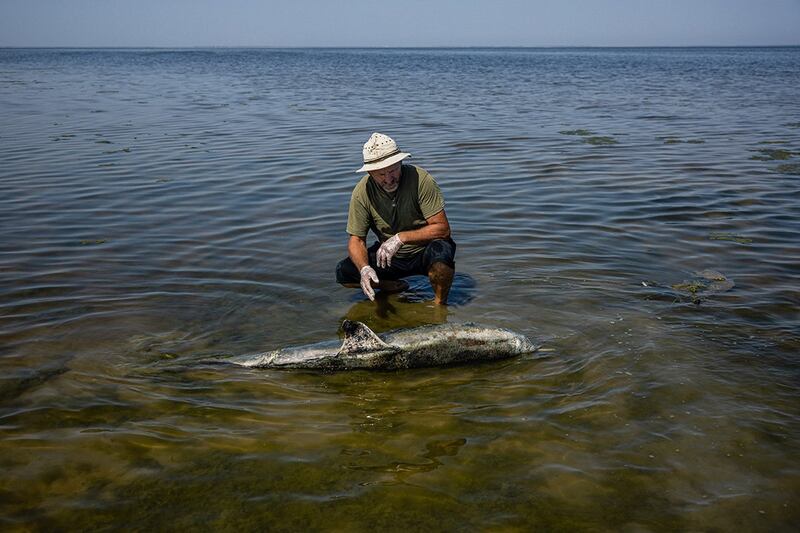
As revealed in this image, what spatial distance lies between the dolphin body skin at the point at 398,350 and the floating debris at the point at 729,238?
4978mm

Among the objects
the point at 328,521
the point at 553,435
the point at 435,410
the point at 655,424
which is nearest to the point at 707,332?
the point at 655,424

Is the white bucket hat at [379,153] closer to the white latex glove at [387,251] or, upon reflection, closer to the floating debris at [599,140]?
the white latex glove at [387,251]

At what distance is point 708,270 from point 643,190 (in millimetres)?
4169

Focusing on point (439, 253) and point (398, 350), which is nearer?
point (398, 350)

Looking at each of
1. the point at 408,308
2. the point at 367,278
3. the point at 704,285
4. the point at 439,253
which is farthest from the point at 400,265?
the point at 704,285


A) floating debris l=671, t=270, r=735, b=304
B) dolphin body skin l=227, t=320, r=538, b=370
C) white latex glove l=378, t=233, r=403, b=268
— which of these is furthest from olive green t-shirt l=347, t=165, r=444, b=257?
A: floating debris l=671, t=270, r=735, b=304

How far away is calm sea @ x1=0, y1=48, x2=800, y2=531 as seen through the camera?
3762 millimetres

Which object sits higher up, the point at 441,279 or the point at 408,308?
the point at 441,279

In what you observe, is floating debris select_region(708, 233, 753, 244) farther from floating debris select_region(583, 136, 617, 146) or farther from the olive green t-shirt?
floating debris select_region(583, 136, 617, 146)

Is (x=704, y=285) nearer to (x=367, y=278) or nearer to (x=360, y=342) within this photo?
(x=367, y=278)

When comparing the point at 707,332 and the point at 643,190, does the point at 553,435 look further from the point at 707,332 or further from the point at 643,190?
the point at 643,190

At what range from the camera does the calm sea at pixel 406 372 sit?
3762 millimetres

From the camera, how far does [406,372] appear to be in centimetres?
547

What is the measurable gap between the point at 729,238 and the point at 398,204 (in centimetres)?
512
